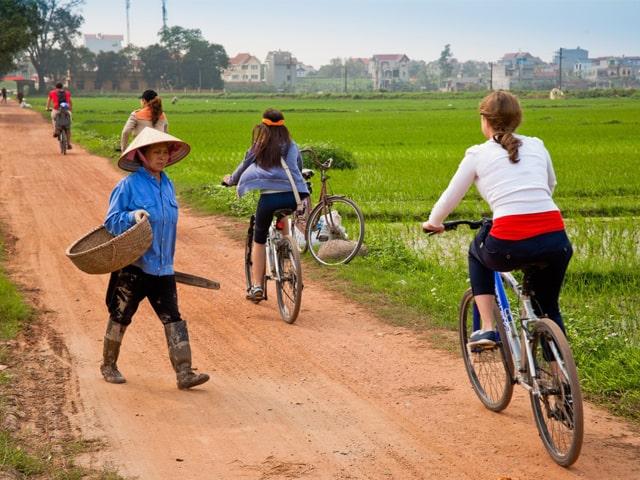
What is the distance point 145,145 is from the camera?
5.96 meters

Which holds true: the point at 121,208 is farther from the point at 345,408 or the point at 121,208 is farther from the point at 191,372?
the point at 345,408

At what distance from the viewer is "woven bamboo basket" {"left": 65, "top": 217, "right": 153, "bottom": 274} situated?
5742mm

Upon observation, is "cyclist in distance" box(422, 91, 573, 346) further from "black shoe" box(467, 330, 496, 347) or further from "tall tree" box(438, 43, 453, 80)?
"tall tree" box(438, 43, 453, 80)

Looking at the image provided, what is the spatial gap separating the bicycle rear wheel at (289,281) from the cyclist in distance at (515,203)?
281 cm

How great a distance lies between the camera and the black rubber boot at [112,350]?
6293 mm

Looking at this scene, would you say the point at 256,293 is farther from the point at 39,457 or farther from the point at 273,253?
the point at 39,457

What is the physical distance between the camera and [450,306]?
8.23 metres

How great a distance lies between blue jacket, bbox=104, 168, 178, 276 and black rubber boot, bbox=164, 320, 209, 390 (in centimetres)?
35

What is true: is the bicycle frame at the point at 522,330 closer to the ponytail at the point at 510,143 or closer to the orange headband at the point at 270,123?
the ponytail at the point at 510,143

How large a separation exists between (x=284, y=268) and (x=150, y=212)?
231 cm

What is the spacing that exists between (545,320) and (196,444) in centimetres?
182

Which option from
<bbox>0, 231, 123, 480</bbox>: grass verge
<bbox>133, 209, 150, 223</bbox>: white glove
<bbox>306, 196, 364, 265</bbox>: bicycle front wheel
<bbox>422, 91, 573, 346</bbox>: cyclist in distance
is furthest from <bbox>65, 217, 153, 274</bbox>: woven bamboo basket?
<bbox>306, 196, 364, 265</bbox>: bicycle front wheel

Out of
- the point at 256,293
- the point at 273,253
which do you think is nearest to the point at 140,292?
the point at 273,253

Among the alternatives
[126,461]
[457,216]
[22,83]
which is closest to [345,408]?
[126,461]
